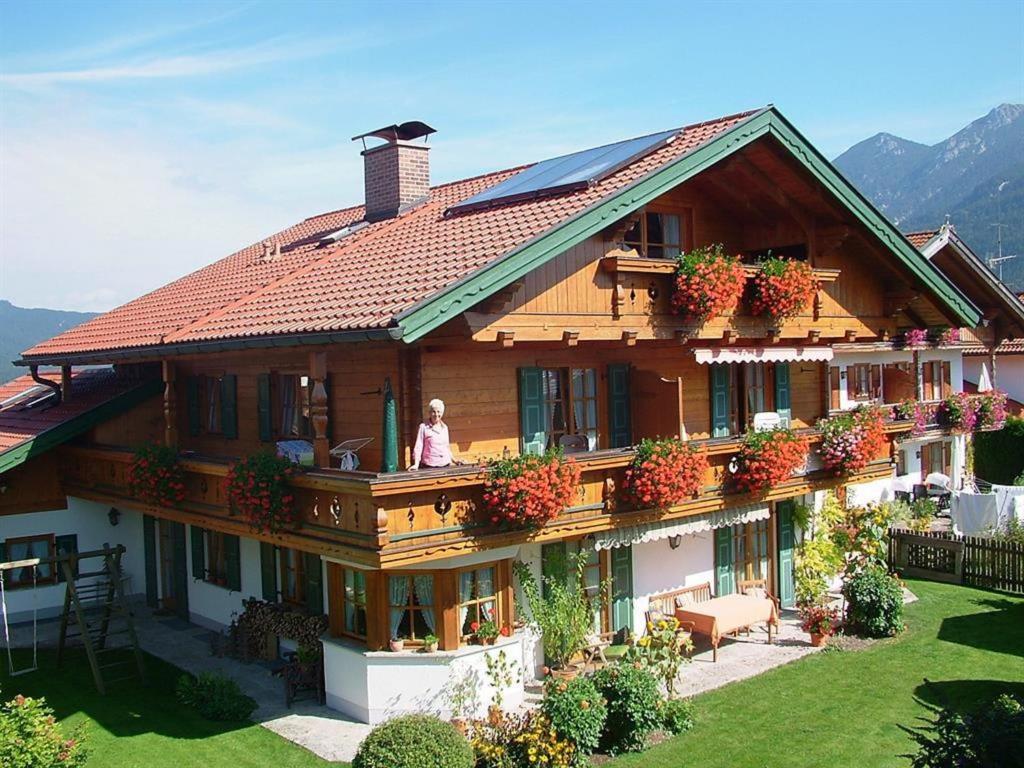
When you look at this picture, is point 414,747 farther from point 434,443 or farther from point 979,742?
point 979,742

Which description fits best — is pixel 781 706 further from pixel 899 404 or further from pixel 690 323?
pixel 899 404

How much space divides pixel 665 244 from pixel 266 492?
789 centimetres

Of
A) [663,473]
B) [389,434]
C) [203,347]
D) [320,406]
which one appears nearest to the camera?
[389,434]

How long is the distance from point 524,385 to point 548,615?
11.4ft

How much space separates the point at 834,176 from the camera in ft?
54.5

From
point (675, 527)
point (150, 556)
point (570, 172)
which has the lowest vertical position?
point (150, 556)

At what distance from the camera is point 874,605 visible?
18.0 m

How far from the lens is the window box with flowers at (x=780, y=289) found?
1614cm

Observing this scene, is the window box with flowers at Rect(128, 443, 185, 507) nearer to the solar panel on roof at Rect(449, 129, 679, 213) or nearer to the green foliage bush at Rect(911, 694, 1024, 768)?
the solar panel on roof at Rect(449, 129, 679, 213)

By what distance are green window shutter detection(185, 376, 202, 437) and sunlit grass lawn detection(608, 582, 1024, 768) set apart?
10.3m

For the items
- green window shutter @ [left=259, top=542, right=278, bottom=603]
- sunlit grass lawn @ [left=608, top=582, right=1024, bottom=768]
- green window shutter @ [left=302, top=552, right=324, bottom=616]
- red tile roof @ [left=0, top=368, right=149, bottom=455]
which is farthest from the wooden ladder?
sunlit grass lawn @ [left=608, top=582, right=1024, bottom=768]

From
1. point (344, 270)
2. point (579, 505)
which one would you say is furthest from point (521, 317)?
point (344, 270)

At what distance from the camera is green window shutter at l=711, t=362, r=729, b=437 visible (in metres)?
18.1

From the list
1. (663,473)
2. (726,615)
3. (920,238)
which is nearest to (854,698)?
(726,615)
